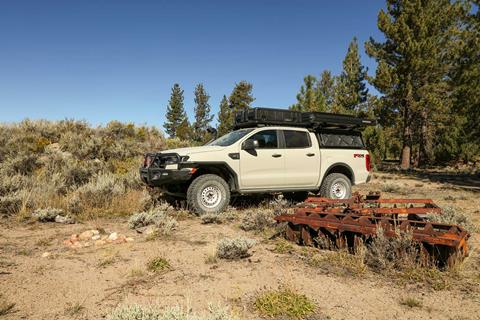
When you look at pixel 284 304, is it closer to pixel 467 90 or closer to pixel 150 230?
pixel 150 230

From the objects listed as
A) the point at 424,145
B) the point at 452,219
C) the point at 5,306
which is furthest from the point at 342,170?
the point at 424,145

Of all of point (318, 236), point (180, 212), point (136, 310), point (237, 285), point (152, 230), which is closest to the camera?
point (136, 310)

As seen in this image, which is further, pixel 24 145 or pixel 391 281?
pixel 24 145

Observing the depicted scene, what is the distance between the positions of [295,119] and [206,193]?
319 cm

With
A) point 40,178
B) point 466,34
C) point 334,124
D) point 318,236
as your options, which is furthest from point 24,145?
point 466,34

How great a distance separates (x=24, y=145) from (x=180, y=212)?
7721 millimetres

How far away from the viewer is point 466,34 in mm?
22906

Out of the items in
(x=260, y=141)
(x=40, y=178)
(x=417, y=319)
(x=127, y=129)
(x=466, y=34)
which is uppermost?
(x=466, y=34)

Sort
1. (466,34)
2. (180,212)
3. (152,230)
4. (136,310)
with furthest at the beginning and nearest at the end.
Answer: (466,34) < (180,212) < (152,230) < (136,310)

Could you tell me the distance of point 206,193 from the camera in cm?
790

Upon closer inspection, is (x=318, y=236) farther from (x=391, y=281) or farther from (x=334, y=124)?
(x=334, y=124)

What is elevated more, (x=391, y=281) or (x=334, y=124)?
(x=334, y=124)

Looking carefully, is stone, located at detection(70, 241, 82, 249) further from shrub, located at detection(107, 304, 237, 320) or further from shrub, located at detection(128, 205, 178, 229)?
shrub, located at detection(107, 304, 237, 320)

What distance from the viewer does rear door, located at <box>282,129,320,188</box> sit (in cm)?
888
